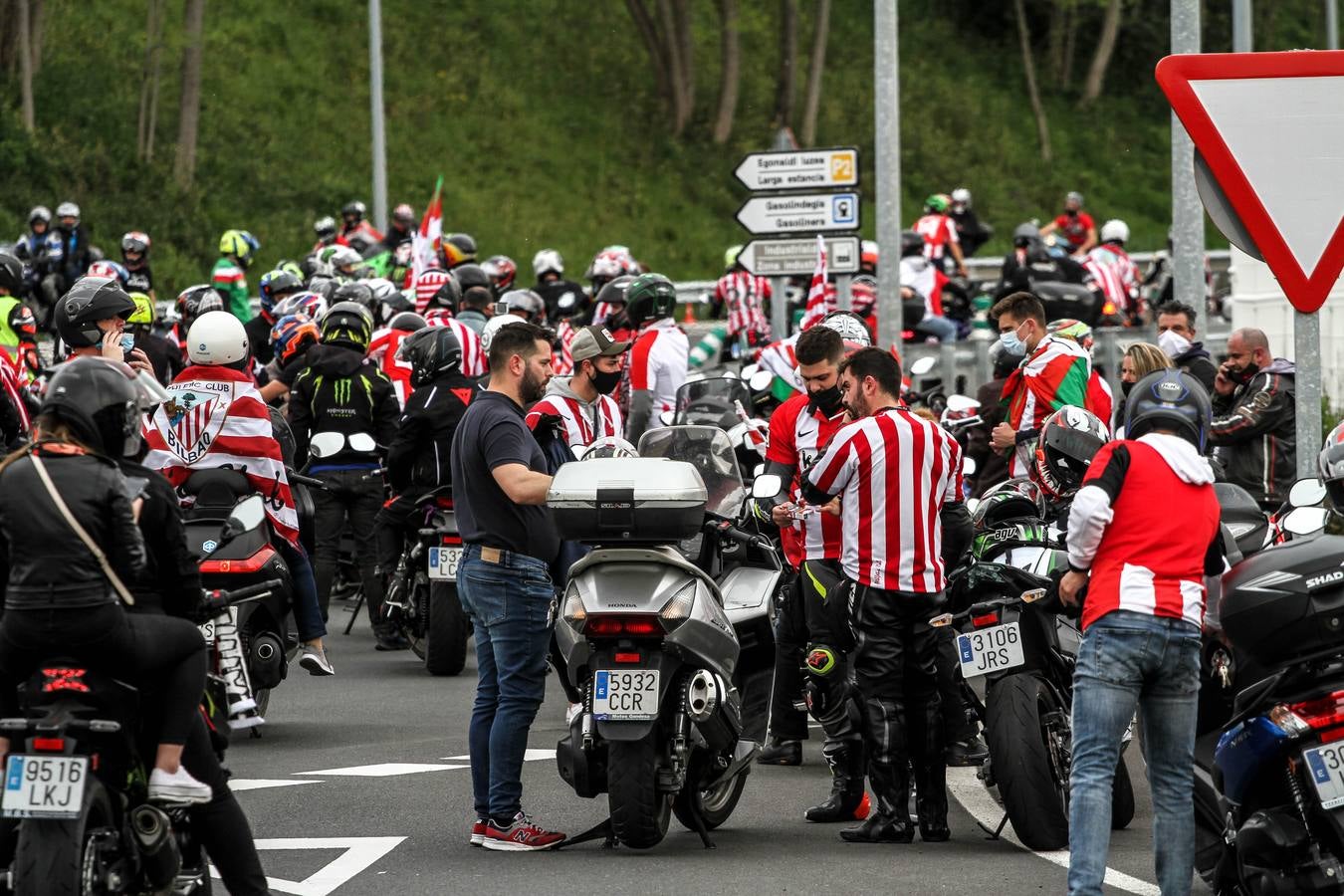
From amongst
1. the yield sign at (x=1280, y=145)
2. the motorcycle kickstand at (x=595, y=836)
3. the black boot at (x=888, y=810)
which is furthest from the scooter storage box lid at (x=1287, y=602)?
the motorcycle kickstand at (x=595, y=836)

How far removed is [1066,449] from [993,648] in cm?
78

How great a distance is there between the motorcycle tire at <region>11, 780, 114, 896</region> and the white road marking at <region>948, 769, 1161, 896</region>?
3.48 m

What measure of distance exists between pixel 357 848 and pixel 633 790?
45.4 inches

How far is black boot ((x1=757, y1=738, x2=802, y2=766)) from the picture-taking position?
35.4 feet

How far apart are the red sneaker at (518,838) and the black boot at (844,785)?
118 centimetres

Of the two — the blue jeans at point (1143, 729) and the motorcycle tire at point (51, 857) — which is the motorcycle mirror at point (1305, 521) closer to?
the blue jeans at point (1143, 729)

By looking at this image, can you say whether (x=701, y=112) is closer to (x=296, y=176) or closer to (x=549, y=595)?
(x=296, y=176)

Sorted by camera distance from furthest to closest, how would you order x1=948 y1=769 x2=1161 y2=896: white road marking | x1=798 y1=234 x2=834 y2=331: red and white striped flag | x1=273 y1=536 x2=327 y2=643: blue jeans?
x1=798 y1=234 x2=834 y2=331: red and white striped flag < x1=273 y1=536 x2=327 y2=643: blue jeans < x1=948 y1=769 x2=1161 y2=896: white road marking

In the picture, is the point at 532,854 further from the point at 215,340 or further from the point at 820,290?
the point at 820,290

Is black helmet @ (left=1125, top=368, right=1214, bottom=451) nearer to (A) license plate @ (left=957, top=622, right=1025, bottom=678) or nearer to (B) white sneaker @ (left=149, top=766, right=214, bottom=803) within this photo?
(A) license plate @ (left=957, top=622, right=1025, bottom=678)

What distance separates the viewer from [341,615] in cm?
1661

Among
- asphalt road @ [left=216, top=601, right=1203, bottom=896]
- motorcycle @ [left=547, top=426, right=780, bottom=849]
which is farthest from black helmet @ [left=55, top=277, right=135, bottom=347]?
motorcycle @ [left=547, top=426, right=780, bottom=849]

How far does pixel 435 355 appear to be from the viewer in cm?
1379

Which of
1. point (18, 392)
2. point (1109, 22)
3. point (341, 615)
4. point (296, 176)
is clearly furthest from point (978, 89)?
point (18, 392)
